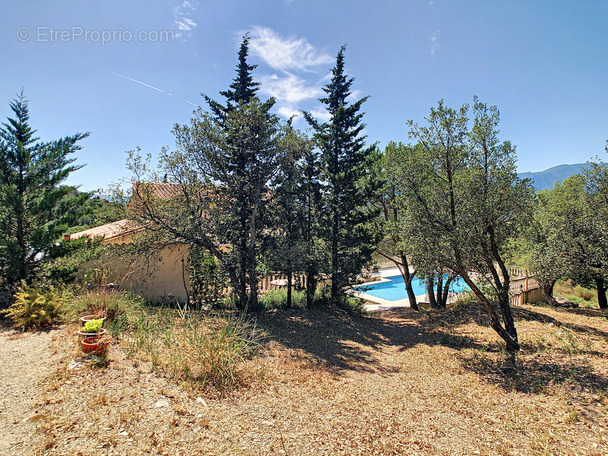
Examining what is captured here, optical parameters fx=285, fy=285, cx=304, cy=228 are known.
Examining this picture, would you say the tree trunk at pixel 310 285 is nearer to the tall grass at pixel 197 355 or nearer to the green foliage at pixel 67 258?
the tall grass at pixel 197 355

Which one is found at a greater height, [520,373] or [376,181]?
[376,181]

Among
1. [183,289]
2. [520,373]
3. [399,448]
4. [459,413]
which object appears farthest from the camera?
[183,289]

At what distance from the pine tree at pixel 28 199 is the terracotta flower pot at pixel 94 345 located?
3926mm

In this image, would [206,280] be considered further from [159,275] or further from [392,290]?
[392,290]

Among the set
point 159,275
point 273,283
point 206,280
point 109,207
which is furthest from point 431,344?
point 109,207

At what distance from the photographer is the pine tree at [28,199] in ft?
20.6

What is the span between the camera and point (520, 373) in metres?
5.09

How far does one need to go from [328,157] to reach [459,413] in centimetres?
874

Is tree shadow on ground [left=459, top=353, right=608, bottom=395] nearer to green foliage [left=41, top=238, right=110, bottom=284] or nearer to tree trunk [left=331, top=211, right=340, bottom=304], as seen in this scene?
tree trunk [left=331, top=211, right=340, bottom=304]

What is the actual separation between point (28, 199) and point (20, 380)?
16.2 feet

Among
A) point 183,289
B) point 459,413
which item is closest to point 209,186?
point 183,289

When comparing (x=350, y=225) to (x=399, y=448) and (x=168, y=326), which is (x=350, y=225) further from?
(x=399, y=448)

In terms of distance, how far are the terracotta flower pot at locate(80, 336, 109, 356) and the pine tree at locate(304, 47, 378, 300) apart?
291 inches

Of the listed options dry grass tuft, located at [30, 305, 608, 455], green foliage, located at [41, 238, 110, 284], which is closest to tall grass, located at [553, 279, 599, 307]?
dry grass tuft, located at [30, 305, 608, 455]
